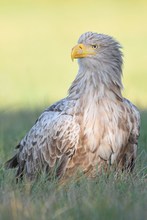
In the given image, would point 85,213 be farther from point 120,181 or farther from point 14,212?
point 120,181

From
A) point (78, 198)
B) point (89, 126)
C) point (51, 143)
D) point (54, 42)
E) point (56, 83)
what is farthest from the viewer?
point (54, 42)

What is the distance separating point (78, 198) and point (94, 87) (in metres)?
2.17

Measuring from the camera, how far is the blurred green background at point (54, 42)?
1668 cm

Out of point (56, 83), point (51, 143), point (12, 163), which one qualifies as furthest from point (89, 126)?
point (56, 83)

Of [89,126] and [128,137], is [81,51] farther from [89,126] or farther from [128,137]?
[128,137]

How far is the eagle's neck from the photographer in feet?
27.8

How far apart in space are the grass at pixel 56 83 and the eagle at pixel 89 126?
1.12ft

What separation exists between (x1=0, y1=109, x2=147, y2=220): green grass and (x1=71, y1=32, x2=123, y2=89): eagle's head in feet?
3.03

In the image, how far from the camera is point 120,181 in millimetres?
7297

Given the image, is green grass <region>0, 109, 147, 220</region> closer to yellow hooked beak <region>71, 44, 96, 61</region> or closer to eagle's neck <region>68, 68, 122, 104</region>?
eagle's neck <region>68, 68, 122, 104</region>

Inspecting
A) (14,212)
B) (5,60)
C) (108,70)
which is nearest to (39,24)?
(5,60)

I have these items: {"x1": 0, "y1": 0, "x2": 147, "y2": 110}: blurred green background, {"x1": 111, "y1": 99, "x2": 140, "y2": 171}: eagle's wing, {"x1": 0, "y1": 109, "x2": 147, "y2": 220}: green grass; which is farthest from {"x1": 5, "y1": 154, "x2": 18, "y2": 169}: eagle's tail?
{"x1": 0, "y1": 0, "x2": 147, "y2": 110}: blurred green background

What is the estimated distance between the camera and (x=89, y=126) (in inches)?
327

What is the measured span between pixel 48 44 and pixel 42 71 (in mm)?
4132
